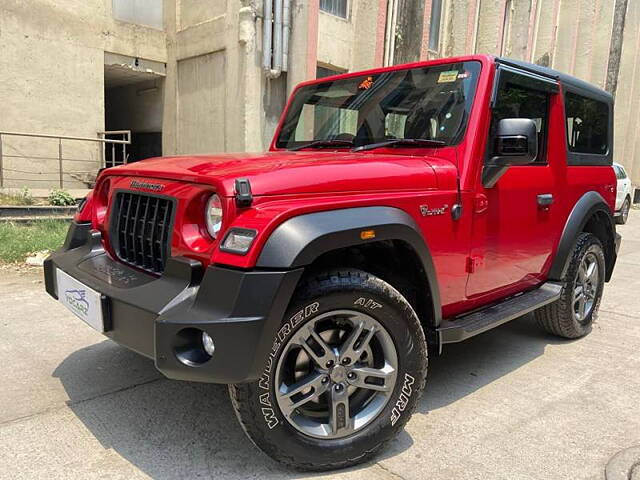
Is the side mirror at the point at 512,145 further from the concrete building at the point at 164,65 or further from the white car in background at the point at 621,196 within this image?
the white car in background at the point at 621,196

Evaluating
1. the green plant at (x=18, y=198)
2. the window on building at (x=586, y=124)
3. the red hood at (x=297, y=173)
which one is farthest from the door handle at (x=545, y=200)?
the green plant at (x=18, y=198)

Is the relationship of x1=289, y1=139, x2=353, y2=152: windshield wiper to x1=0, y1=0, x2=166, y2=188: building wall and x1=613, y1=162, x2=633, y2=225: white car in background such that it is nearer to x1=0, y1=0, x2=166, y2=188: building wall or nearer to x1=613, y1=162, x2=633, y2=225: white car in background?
x1=0, y1=0, x2=166, y2=188: building wall

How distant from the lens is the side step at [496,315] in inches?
114

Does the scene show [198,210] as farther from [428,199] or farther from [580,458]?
[580,458]

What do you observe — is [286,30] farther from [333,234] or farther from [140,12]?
[333,234]

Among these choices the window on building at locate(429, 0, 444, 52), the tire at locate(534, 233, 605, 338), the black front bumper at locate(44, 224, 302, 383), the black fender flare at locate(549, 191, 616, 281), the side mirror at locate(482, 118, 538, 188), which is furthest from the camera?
the window on building at locate(429, 0, 444, 52)

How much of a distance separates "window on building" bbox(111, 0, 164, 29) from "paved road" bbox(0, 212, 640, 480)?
1024 cm

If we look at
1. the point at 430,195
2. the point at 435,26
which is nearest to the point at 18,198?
the point at 430,195

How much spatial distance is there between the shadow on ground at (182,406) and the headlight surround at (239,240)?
A: 41.6 inches

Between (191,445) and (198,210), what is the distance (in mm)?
1168

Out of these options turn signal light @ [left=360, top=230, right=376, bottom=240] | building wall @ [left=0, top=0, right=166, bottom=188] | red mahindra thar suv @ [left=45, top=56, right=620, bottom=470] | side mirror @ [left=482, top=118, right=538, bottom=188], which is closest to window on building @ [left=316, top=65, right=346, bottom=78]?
building wall @ [left=0, top=0, right=166, bottom=188]

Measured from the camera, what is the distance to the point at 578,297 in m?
4.29

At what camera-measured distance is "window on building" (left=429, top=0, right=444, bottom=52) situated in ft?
52.3

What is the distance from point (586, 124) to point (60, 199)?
8230 mm
